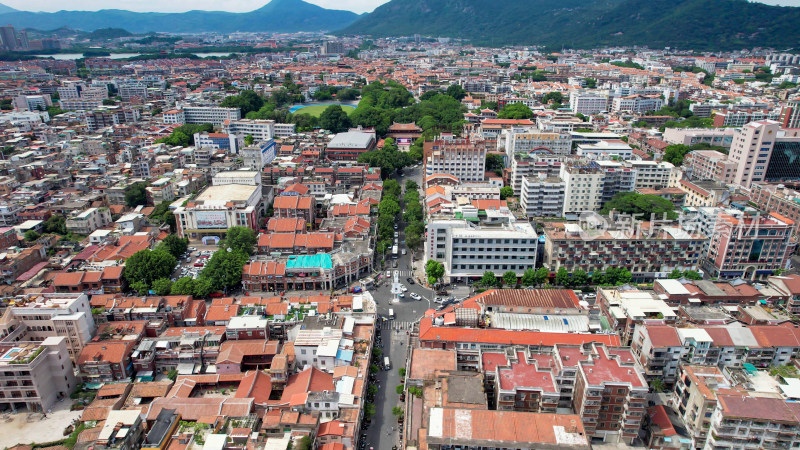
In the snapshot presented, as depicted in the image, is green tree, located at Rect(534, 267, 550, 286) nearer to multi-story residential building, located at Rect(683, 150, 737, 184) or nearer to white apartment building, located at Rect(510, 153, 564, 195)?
white apartment building, located at Rect(510, 153, 564, 195)

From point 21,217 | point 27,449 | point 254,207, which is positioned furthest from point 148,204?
point 27,449

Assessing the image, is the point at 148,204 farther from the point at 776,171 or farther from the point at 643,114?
the point at 643,114

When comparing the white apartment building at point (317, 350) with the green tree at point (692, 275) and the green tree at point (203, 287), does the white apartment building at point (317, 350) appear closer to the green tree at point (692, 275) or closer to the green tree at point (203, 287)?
the green tree at point (203, 287)

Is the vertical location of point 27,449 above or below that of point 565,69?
below

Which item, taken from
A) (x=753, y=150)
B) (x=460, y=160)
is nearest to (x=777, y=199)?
(x=753, y=150)

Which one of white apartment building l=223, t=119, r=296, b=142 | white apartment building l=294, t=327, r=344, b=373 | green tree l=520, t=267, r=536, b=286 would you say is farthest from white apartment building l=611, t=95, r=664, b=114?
white apartment building l=294, t=327, r=344, b=373
